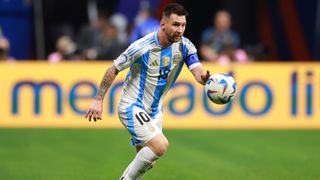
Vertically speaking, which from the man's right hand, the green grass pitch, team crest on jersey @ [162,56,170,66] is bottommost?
the green grass pitch

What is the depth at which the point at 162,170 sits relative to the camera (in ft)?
37.5

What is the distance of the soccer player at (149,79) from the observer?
8945 millimetres

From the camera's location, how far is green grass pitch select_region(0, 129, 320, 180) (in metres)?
11.1

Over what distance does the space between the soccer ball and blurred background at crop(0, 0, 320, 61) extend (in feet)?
32.9

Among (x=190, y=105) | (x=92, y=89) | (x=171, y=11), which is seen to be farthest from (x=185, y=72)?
(x=171, y=11)

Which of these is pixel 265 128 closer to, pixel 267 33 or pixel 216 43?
pixel 216 43

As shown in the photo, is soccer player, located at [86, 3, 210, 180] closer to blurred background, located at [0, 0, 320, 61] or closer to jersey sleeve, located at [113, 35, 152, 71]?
jersey sleeve, located at [113, 35, 152, 71]

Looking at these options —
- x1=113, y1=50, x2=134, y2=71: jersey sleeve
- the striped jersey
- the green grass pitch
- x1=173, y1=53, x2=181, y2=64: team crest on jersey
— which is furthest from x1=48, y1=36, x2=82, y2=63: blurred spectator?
x1=113, y1=50, x2=134, y2=71: jersey sleeve

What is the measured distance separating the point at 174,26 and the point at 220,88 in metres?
0.81

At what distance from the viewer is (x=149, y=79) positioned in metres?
9.27

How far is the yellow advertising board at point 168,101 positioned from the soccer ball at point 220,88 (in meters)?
7.38

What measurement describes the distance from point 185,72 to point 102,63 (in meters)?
1.63

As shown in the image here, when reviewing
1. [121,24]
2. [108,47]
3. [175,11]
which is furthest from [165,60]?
[121,24]

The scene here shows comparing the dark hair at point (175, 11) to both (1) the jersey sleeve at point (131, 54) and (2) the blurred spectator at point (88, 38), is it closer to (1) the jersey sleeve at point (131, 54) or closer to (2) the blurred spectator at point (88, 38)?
(1) the jersey sleeve at point (131, 54)
